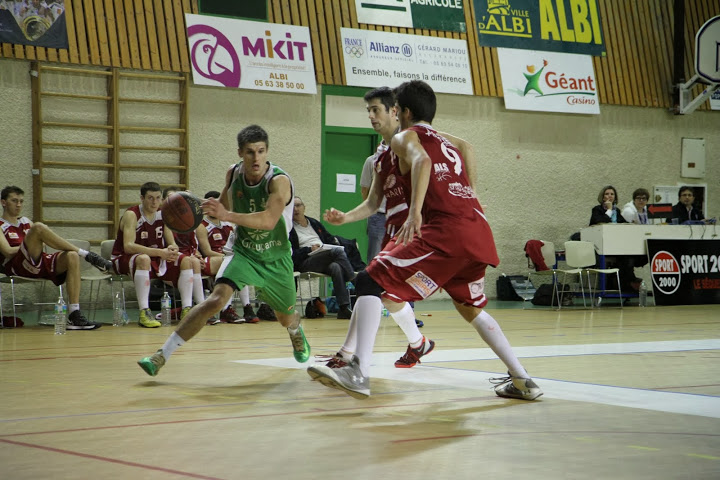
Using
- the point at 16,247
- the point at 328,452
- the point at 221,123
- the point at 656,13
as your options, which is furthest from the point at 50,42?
the point at 656,13

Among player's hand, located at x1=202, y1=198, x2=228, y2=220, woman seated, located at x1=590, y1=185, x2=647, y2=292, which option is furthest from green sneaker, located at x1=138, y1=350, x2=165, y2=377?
woman seated, located at x1=590, y1=185, x2=647, y2=292

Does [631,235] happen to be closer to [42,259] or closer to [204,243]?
[204,243]

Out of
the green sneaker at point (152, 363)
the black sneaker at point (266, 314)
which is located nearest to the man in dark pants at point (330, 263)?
the black sneaker at point (266, 314)

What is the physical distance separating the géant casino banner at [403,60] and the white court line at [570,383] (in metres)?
7.16

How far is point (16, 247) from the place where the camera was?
841 cm

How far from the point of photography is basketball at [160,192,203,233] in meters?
4.76

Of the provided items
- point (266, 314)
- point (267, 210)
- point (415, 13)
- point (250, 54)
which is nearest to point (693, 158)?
point (415, 13)

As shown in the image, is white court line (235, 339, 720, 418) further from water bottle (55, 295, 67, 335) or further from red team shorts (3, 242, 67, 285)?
red team shorts (3, 242, 67, 285)

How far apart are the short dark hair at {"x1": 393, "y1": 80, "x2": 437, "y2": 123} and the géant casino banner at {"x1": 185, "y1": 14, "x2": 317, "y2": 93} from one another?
7.89 meters

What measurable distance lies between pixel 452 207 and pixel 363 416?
97 cm

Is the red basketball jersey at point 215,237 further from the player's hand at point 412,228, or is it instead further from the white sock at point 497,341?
the player's hand at point 412,228

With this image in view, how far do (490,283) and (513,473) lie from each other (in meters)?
11.5

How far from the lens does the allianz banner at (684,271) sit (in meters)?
11.7

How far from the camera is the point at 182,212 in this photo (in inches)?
188
